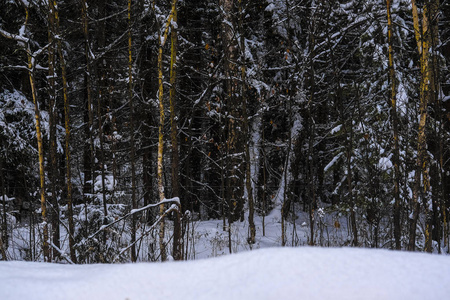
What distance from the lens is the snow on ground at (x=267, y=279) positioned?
140 centimetres

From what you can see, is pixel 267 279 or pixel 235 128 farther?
pixel 235 128

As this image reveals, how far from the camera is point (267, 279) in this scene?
4.86 ft

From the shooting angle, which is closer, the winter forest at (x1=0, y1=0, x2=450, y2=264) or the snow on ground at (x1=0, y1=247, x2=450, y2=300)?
the snow on ground at (x1=0, y1=247, x2=450, y2=300)

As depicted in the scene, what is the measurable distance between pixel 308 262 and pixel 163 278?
26.1 inches

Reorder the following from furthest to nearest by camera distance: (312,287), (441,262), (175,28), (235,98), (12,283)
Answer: (235,98) < (175,28) < (441,262) < (12,283) < (312,287)

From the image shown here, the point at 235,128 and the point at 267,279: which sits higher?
the point at 235,128

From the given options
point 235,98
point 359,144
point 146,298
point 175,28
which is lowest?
point 146,298

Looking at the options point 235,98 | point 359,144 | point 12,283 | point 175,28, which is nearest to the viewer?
point 12,283

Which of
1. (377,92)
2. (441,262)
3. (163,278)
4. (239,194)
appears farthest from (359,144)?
→ (163,278)

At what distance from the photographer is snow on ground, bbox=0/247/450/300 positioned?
55.1 inches

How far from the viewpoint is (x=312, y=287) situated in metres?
1.41

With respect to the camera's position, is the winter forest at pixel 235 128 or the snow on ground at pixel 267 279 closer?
the snow on ground at pixel 267 279

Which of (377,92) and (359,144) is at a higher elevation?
(377,92)

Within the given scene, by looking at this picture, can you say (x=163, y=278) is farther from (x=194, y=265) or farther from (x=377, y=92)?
(x=377, y=92)
